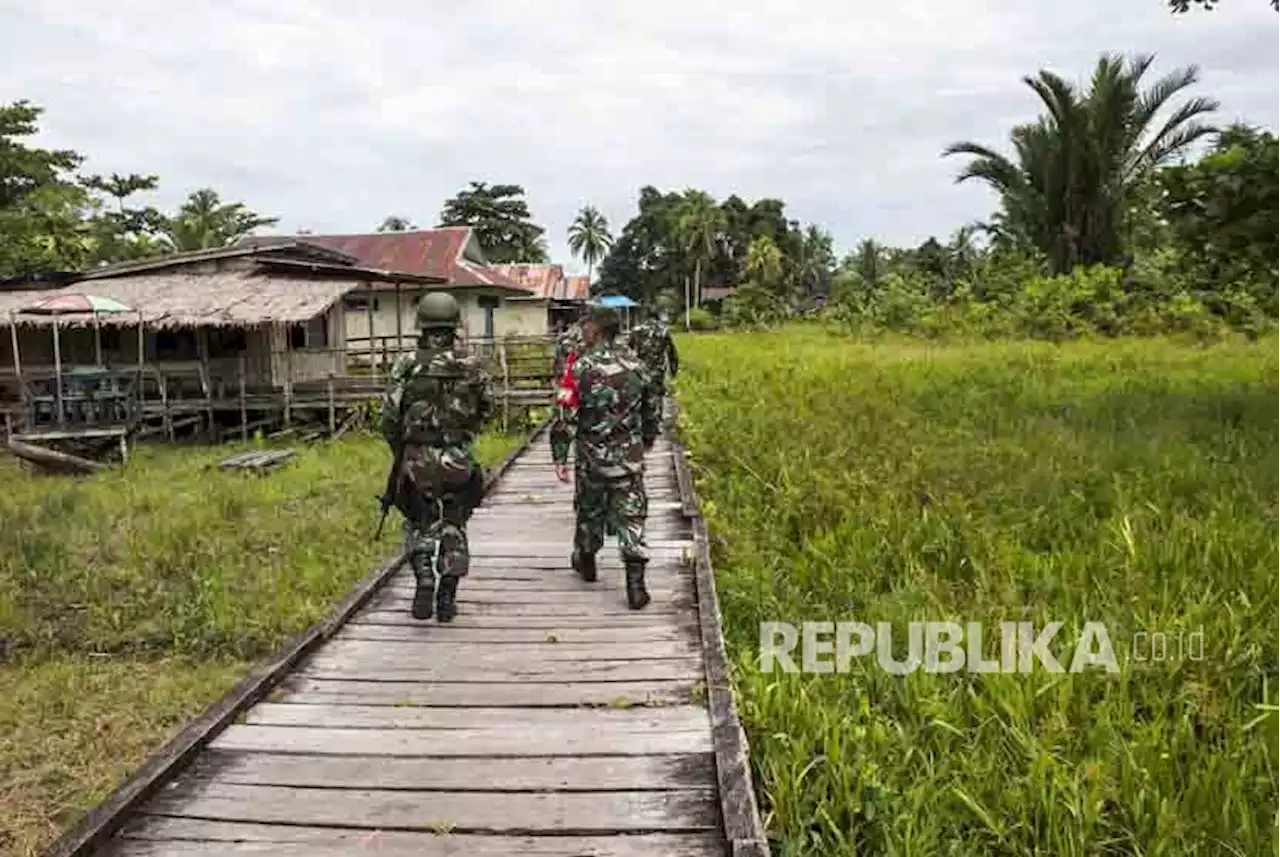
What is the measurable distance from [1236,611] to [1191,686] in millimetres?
944

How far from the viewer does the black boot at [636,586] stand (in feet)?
15.7

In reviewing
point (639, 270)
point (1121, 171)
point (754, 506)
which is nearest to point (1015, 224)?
point (1121, 171)

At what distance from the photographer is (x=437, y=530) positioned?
15.1 feet

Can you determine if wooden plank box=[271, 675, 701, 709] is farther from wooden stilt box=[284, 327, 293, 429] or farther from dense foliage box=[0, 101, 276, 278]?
dense foliage box=[0, 101, 276, 278]

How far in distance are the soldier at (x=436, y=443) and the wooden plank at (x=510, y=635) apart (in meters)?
0.15

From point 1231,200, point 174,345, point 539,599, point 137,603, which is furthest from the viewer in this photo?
point 174,345

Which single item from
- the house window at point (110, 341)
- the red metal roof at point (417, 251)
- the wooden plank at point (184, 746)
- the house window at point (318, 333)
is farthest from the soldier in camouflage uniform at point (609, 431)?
the red metal roof at point (417, 251)

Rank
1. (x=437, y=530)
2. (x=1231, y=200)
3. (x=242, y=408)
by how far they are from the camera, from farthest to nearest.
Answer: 1. (x=242, y=408)
2. (x=1231, y=200)
3. (x=437, y=530)

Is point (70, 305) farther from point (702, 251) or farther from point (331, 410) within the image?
point (702, 251)

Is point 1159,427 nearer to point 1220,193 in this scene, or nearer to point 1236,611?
point 1220,193

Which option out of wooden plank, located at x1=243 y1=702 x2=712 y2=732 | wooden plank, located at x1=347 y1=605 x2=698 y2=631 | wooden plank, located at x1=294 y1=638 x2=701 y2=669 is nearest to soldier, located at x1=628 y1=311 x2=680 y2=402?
wooden plank, located at x1=347 y1=605 x2=698 y2=631

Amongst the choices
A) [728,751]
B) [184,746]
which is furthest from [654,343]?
[184,746]

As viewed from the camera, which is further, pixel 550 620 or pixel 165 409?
pixel 165 409

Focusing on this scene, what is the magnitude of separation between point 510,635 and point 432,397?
1.13 metres
